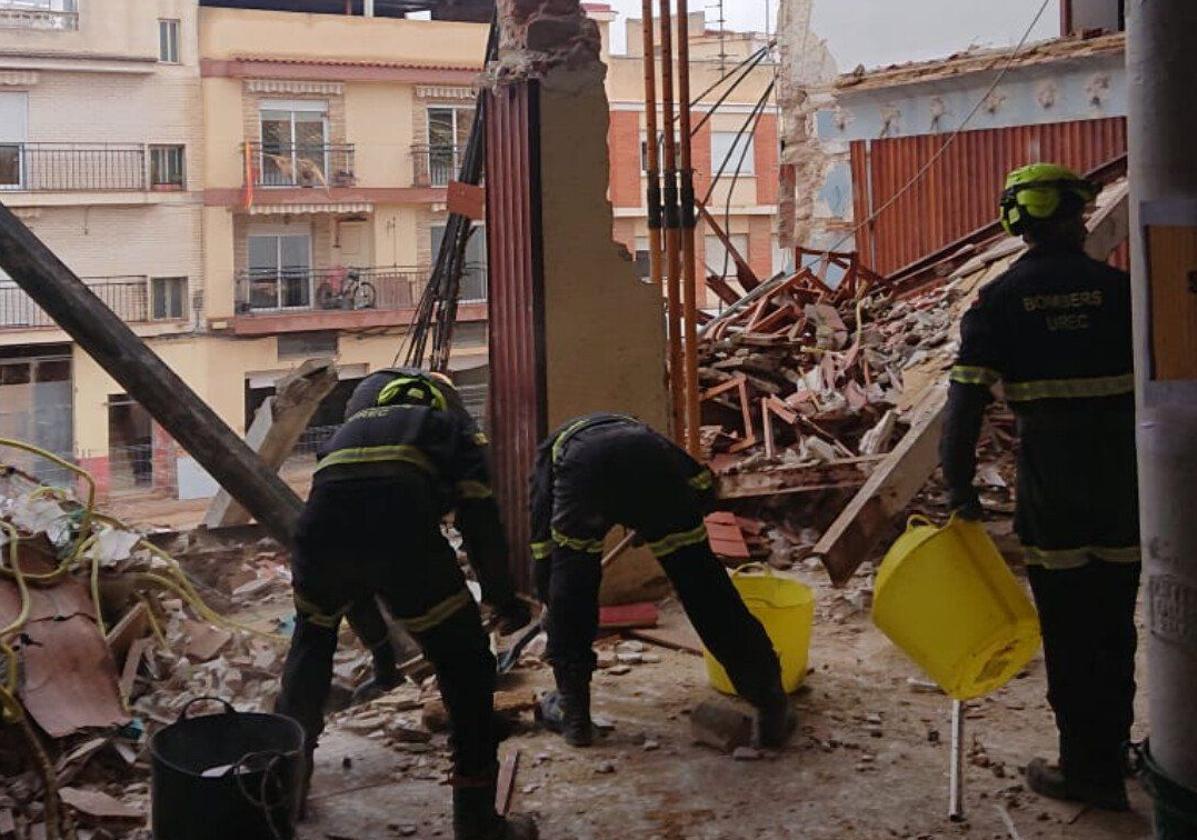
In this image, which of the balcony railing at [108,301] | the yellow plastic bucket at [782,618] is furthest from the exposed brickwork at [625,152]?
the yellow plastic bucket at [782,618]

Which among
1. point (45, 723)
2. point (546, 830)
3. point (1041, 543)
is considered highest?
point (1041, 543)

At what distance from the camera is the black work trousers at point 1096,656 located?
4.50 m

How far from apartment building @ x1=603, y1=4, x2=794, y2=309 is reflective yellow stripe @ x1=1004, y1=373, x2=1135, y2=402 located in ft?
69.7

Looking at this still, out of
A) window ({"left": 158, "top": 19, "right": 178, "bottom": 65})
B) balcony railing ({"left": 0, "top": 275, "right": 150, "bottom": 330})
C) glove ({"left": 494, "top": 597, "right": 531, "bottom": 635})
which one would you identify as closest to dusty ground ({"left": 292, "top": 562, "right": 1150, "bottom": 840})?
glove ({"left": 494, "top": 597, "right": 531, "bottom": 635})

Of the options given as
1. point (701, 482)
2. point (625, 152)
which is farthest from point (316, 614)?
point (625, 152)

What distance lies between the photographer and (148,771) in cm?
509

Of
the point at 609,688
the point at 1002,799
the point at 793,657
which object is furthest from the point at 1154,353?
the point at 609,688

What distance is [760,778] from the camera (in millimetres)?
4969

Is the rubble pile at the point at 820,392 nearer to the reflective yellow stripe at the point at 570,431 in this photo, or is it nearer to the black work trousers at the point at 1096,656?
the reflective yellow stripe at the point at 570,431

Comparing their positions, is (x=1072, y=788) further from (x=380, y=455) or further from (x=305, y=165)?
(x=305, y=165)

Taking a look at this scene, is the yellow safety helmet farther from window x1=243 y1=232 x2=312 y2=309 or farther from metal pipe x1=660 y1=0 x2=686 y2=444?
window x1=243 y1=232 x2=312 y2=309

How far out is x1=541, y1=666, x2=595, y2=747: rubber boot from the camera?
17.2 ft

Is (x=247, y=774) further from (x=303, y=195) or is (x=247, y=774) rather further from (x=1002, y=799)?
(x=303, y=195)

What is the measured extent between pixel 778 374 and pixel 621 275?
3.07 m
